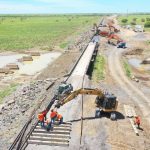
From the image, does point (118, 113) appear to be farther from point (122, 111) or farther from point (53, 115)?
point (53, 115)

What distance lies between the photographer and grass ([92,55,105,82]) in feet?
172

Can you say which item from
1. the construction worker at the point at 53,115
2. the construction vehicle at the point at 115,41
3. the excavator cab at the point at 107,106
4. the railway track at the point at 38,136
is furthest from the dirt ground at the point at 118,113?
the construction vehicle at the point at 115,41

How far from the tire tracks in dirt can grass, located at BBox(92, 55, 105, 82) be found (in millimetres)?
1414

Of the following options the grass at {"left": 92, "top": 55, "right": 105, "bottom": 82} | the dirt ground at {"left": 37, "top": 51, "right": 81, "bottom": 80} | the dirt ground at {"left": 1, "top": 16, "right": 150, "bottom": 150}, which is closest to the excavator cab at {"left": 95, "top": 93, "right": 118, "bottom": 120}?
the dirt ground at {"left": 1, "top": 16, "right": 150, "bottom": 150}

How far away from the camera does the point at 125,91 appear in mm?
46000

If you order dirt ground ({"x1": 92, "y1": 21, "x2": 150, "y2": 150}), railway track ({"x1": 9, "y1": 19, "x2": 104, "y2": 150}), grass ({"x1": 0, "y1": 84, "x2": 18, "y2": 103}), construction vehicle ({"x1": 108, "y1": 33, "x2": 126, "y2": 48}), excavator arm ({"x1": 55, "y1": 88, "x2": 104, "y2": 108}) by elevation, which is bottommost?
construction vehicle ({"x1": 108, "y1": 33, "x2": 126, "y2": 48})

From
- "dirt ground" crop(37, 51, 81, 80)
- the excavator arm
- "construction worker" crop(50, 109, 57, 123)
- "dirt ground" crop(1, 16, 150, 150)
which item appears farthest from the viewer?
"dirt ground" crop(37, 51, 81, 80)

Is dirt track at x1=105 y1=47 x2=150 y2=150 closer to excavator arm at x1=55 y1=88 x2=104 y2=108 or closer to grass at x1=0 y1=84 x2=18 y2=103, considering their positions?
excavator arm at x1=55 y1=88 x2=104 y2=108

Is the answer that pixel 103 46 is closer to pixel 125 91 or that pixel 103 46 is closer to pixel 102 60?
pixel 102 60

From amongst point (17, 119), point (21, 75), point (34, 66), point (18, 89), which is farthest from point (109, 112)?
point (34, 66)

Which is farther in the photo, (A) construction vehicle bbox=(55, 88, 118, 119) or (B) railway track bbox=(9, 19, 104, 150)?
Answer: (A) construction vehicle bbox=(55, 88, 118, 119)

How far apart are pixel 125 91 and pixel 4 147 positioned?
23.0 m

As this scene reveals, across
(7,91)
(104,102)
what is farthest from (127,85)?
(104,102)

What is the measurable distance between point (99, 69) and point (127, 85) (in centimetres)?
1001
